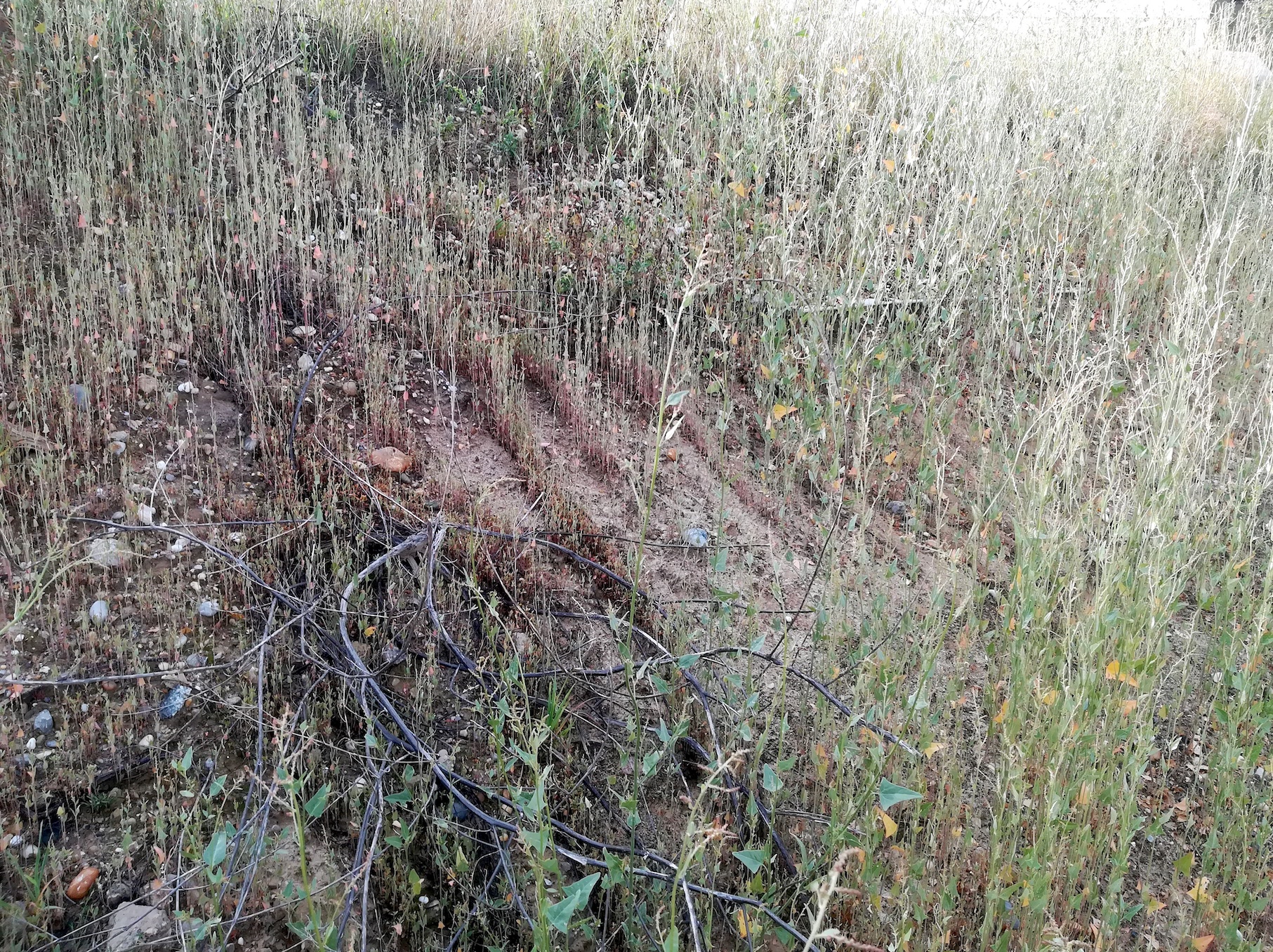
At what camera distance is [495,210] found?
4.48m

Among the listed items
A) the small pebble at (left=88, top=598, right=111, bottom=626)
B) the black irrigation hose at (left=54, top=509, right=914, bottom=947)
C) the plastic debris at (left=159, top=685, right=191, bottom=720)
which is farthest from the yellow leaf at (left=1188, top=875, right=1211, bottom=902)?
the small pebble at (left=88, top=598, right=111, bottom=626)

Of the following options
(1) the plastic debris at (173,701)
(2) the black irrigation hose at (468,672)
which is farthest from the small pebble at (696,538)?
(1) the plastic debris at (173,701)

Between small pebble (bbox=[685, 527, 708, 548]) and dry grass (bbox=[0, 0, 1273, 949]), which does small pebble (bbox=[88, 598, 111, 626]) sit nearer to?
dry grass (bbox=[0, 0, 1273, 949])

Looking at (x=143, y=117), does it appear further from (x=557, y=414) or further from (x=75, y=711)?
(x=75, y=711)

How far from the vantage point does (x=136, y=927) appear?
1975 millimetres

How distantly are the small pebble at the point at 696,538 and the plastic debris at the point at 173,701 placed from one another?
1.78 meters

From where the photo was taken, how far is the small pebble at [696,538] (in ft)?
11.0

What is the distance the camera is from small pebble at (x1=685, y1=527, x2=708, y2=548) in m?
3.34

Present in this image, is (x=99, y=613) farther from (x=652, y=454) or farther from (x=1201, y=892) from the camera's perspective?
(x=1201, y=892)

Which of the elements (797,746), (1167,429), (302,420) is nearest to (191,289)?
(302,420)

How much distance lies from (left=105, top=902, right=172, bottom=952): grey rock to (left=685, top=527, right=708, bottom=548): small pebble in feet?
6.66

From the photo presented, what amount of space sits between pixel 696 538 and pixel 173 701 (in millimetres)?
1863

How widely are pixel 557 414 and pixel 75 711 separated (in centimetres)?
213

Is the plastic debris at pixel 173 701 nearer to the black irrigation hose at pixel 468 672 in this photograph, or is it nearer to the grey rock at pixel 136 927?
the black irrigation hose at pixel 468 672
